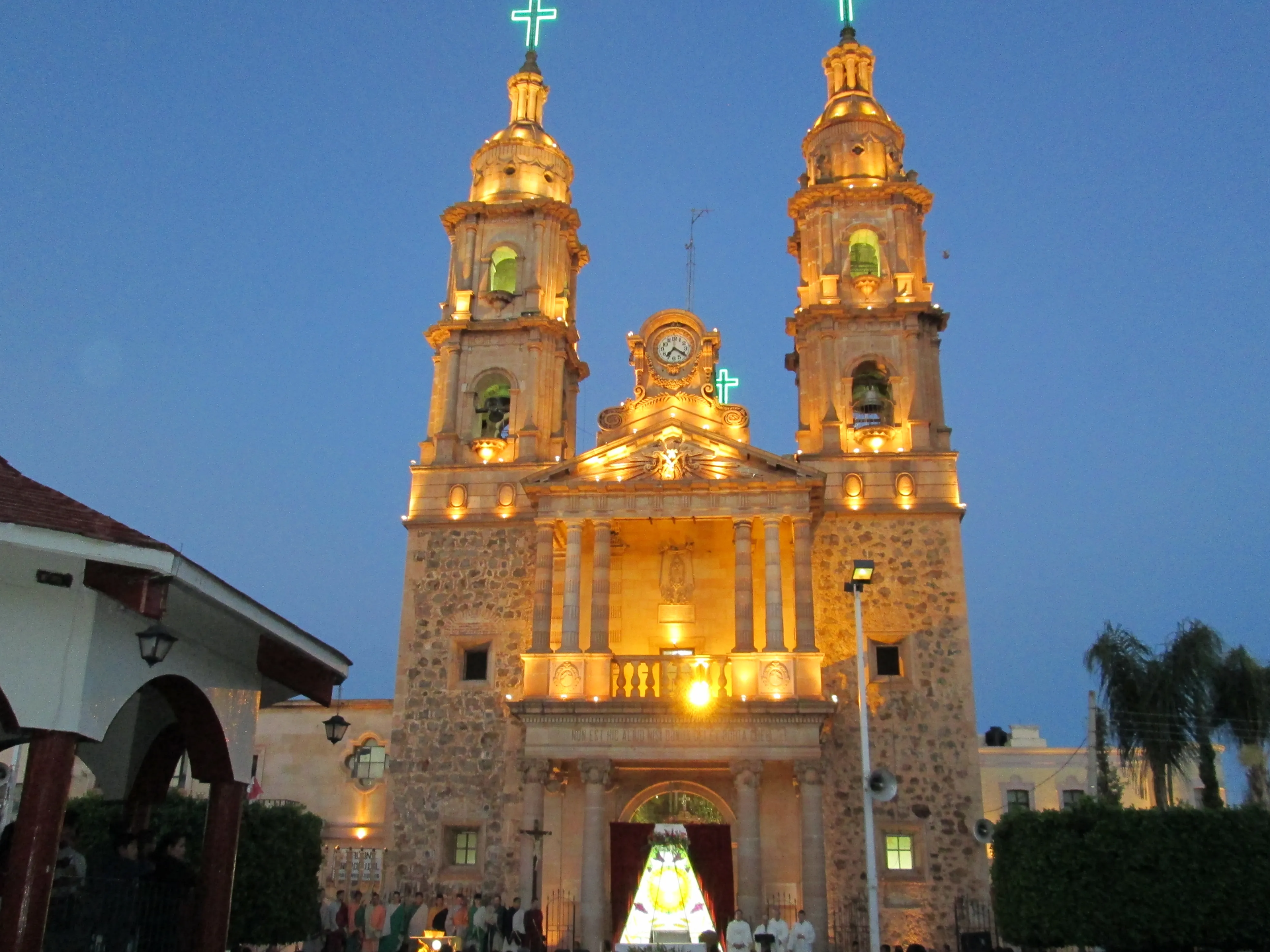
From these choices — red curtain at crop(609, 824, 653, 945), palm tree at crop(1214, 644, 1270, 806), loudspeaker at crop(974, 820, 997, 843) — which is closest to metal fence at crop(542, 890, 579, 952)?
red curtain at crop(609, 824, 653, 945)

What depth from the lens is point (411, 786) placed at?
28641 mm

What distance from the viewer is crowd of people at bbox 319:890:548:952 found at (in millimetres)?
22719

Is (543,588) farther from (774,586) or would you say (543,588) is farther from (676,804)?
(676,804)

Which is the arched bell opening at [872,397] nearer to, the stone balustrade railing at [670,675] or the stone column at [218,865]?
the stone balustrade railing at [670,675]

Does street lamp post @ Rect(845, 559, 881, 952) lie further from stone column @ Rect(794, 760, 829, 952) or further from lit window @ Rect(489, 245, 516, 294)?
lit window @ Rect(489, 245, 516, 294)

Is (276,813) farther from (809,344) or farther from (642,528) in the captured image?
(809,344)

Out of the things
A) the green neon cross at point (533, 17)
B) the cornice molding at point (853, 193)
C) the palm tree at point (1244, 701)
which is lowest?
the palm tree at point (1244, 701)

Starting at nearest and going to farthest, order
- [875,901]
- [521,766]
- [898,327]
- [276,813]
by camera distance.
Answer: [875,901] → [276,813] → [521,766] → [898,327]

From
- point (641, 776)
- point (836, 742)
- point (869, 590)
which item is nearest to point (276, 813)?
point (641, 776)

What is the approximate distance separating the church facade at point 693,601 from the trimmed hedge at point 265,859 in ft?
16.2

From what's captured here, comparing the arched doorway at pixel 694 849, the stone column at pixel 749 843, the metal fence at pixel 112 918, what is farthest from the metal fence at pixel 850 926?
the metal fence at pixel 112 918

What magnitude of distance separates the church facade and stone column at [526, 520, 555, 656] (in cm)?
8

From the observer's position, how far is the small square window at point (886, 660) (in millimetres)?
28859

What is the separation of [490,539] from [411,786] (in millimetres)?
6198
